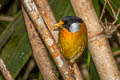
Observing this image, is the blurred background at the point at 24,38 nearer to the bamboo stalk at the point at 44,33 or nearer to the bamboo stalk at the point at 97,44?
the bamboo stalk at the point at 97,44

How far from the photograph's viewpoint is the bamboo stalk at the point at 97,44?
49.4 inches

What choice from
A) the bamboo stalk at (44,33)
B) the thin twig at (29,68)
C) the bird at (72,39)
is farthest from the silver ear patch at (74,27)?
the thin twig at (29,68)

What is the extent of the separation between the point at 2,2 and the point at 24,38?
75 centimetres

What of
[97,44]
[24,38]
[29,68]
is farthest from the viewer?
[29,68]

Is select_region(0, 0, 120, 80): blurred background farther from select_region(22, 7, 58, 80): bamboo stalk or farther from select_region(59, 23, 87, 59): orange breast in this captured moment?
select_region(22, 7, 58, 80): bamboo stalk

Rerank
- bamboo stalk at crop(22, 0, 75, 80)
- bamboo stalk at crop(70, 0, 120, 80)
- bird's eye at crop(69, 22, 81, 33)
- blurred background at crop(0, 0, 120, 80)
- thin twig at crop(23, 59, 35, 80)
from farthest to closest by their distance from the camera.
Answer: thin twig at crop(23, 59, 35, 80) < blurred background at crop(0, 0, 120, 80) < bird's eye at crop(69, 22, 81, 33) < bamboo stalk at crop(70, 0, 120, 80) < bamboo stalk at crop(22, 0, 75, 80)

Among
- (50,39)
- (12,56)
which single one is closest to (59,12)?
(12,56)

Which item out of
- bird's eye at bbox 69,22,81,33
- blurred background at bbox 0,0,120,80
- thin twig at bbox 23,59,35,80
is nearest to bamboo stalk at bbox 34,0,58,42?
bird's eye at bbox 69,22,81,33

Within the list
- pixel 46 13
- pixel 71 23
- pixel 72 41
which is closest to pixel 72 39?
pixel 72 41

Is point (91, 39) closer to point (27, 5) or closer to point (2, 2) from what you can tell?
point (27, 5)

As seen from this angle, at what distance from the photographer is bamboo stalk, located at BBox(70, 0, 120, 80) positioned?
49.4 inches

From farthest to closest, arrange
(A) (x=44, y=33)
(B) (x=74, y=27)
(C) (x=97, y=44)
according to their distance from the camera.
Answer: (B) (x=74, y=27), (C) (x=97, y=44), (A) (x=44, y=33)

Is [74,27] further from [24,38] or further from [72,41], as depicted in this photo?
[24,38]

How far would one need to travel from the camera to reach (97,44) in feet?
4.27
